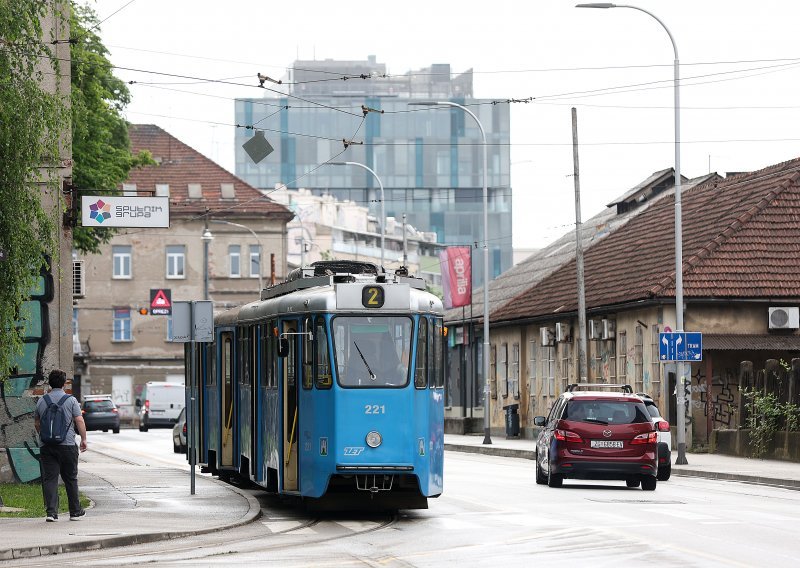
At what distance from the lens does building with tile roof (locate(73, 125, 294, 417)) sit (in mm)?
90062

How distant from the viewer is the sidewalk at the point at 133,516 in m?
16.6

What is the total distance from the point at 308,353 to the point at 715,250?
26779 mm

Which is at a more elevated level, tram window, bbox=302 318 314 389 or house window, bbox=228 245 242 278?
house window, bbox=228 245 242 278

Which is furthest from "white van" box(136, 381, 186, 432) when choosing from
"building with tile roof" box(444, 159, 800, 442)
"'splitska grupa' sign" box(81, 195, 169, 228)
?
"'splitska grupa' sign" box(81, 195, 169, 228)

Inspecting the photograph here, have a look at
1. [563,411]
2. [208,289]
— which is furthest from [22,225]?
[208,289]

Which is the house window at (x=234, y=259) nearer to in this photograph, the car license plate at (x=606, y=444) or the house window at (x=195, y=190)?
the house window at (x=195, y=190)

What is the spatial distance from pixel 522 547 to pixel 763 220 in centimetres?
3111

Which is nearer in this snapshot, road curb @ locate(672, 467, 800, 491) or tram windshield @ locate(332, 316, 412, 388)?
tram windshield @ locate(332, 316, 412, 388)

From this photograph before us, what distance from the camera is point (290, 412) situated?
66.9 feet

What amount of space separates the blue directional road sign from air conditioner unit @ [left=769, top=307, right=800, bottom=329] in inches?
338

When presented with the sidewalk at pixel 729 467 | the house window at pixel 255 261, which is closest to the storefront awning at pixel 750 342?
the sidewalk at pixel 729 467

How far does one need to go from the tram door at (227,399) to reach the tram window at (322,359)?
5.23 metres

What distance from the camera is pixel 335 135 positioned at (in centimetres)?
16450

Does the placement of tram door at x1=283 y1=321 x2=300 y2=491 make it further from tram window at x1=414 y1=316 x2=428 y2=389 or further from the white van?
the white van
